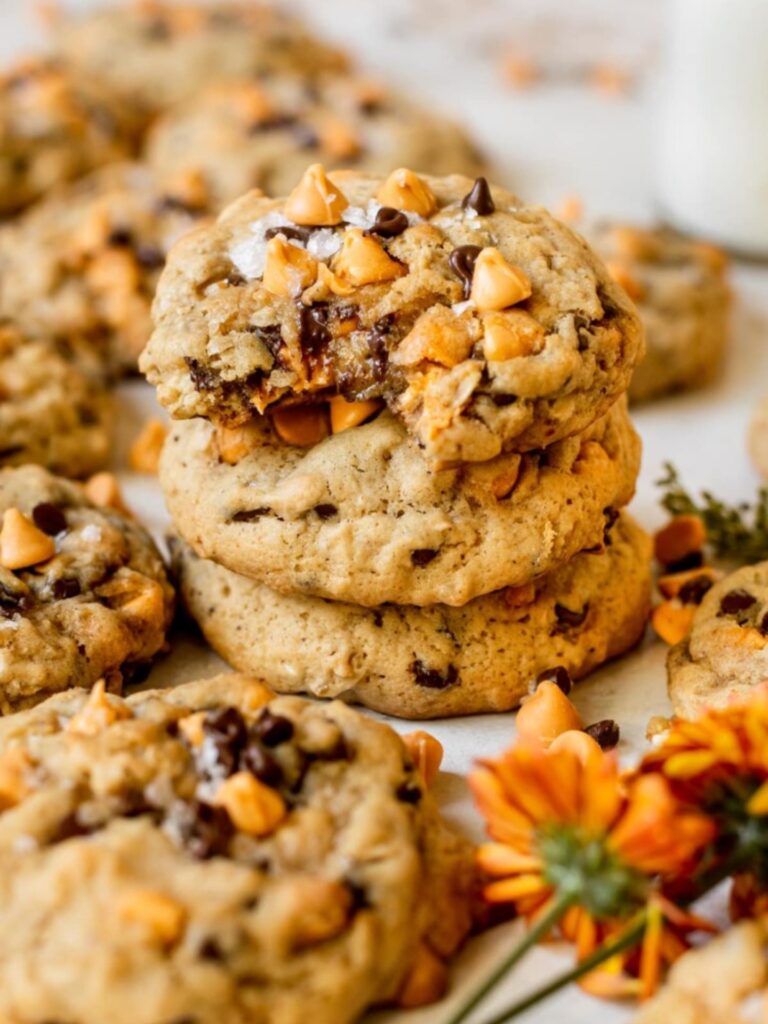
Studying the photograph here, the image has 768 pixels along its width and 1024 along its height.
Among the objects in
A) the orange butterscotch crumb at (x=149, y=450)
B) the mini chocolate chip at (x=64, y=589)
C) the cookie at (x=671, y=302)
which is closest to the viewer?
the mini chocolate chip at (x=64, y=589)

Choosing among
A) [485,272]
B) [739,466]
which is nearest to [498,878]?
[485,272]

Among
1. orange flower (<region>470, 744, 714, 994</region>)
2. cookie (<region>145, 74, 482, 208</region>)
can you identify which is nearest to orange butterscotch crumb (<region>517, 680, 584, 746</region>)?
orange flower (<region>470, 744, 714, 994</region>)

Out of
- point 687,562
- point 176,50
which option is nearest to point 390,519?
point 687,562

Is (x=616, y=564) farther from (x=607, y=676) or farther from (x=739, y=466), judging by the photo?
(x=739, y=466)

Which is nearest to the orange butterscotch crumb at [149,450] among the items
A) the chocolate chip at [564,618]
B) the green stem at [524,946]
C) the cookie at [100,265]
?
the cookie at [100,265]

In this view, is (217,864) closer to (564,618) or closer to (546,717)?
(546,717)

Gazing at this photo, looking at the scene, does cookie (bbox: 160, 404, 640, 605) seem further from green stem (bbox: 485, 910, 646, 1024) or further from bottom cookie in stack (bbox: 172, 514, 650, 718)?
green stem (bbox: 485, 910, 646, 1024)

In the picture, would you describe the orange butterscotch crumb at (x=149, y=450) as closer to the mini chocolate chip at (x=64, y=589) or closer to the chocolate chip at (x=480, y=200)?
the mini chocolate chip at (x=64, y=589)
